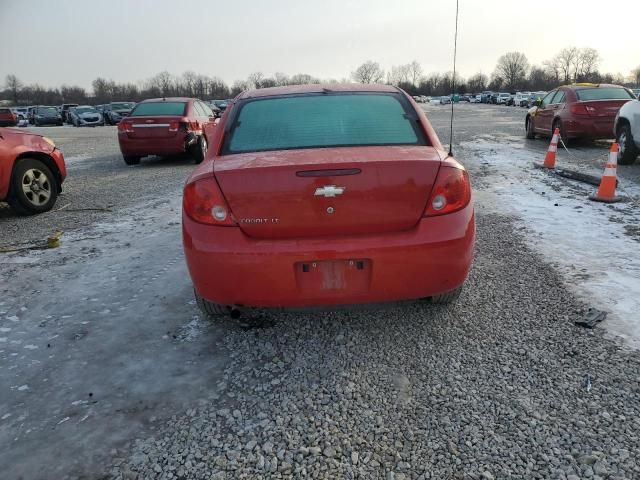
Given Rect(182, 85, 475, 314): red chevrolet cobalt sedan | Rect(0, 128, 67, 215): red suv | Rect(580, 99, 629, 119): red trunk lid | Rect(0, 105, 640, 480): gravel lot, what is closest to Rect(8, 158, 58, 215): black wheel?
Rect(0, 128, 67, 215): red suv

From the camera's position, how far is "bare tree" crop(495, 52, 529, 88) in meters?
122

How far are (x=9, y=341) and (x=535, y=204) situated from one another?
5950 millimetres

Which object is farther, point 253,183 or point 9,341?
point 9,341

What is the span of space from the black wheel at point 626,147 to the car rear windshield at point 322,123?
7994 mm

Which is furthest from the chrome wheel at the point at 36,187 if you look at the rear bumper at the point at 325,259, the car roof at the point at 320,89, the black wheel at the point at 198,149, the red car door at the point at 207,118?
the red car door at the point at 207,118

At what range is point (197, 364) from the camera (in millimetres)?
2770

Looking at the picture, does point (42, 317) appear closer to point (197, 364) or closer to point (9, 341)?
point (9, 341)

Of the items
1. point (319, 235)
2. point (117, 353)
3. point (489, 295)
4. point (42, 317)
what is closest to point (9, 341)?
point (42, 317)

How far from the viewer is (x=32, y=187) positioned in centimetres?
654

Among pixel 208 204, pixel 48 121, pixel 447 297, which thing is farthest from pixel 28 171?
pixel 48 121

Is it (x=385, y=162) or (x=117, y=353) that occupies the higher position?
(x=385, y=162)

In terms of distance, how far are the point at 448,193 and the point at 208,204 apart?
1.36m

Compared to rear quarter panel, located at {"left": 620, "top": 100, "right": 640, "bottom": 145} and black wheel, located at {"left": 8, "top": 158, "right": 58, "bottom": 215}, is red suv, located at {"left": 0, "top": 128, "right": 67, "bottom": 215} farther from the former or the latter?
rear quarter panel, located at {"left": 620, "top": 100, "right": 640, "bottom": 145}

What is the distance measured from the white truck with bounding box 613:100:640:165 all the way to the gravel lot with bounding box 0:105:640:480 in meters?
6.88
